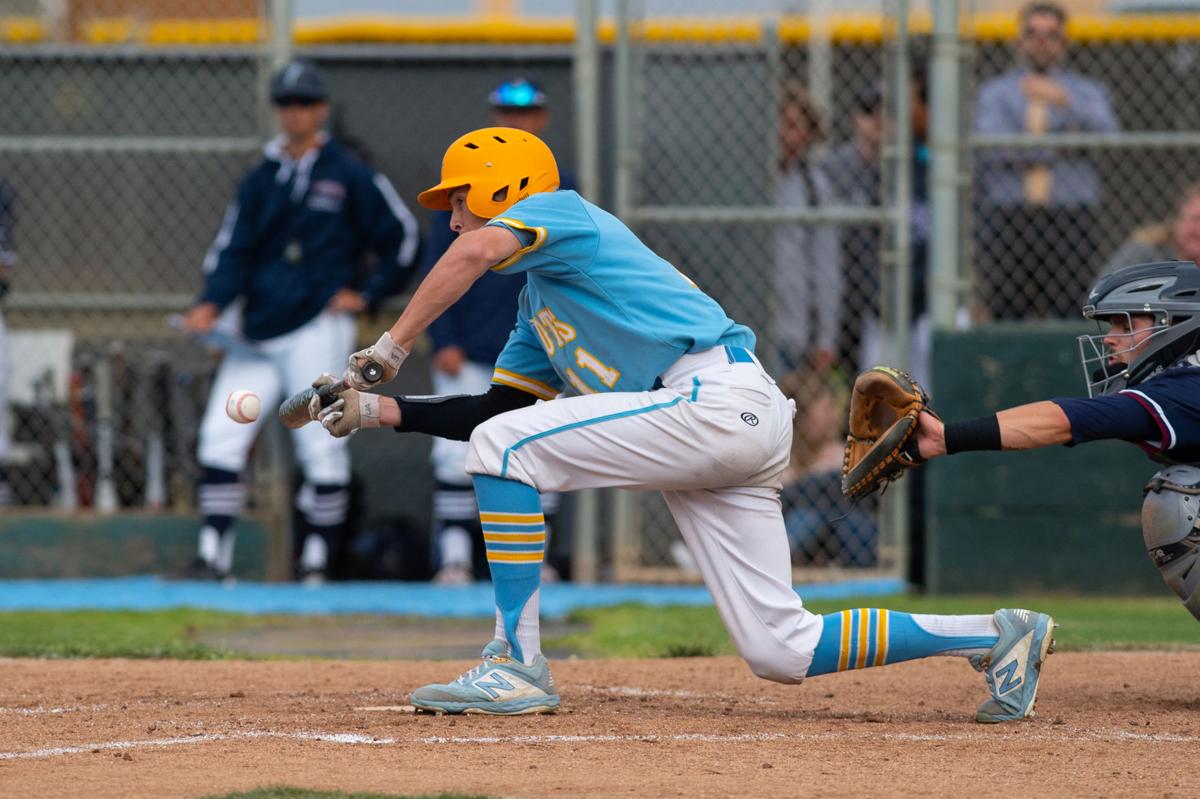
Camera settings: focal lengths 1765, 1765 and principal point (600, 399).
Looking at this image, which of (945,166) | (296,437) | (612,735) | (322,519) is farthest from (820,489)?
(612,735)

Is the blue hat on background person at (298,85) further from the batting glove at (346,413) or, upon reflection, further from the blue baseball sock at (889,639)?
the blue baseball sock at (889,639)

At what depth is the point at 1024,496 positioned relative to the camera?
8.81m

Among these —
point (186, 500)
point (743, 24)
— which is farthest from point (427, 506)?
point (743, 24)

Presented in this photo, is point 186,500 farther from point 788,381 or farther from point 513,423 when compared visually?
point 513,423

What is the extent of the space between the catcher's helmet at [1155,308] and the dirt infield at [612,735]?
102cm

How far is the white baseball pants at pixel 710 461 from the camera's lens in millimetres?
4742

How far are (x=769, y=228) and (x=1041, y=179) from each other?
1.47 meters

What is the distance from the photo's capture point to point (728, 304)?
379 inches

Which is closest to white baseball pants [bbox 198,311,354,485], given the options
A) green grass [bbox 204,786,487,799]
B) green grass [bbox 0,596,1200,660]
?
green grass [bbox 0,596,1200,660]

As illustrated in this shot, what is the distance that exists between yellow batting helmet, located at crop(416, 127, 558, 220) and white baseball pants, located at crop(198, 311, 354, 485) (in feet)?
14.7

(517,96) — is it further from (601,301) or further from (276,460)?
(601,301)

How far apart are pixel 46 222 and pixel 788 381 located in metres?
4.43

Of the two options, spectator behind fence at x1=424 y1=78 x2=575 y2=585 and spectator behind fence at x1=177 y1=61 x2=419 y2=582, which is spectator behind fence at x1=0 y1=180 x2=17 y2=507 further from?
spectator behind fence at x1=424 y1=78 x2=575 y2=585

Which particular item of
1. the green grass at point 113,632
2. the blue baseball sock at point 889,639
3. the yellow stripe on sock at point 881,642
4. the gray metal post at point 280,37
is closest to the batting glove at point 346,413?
the blue baseball sock at point 889,639
